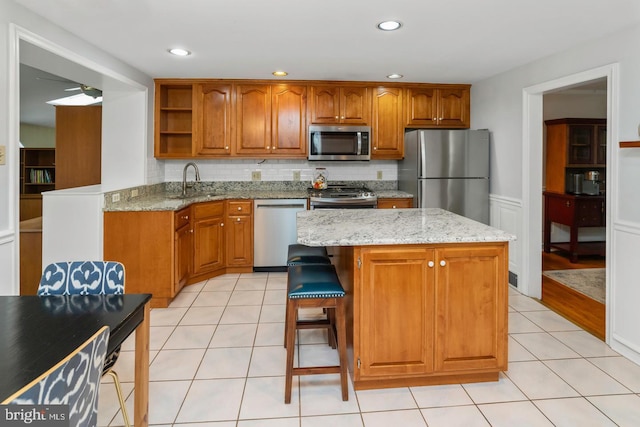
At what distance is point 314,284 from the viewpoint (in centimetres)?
213

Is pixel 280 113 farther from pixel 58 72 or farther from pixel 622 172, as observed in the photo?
pixel 622 172

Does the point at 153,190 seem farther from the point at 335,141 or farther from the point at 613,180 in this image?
the point at 613,180

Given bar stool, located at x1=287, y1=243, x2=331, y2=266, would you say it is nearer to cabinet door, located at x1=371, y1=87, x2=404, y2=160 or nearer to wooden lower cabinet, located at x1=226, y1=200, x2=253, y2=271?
wooden lower cabinet, located at x1=226, y1=200, x2=253, y2=271

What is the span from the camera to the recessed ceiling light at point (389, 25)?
2765mm

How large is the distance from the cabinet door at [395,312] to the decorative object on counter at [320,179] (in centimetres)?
285

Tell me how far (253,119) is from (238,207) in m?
1.00

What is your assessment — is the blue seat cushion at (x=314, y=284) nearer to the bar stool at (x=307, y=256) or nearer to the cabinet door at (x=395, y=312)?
the cabinet door at (x=395, y=312)

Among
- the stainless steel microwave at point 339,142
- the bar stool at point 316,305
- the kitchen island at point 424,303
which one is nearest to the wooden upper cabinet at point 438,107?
the stainless steel microwave at point 339,142

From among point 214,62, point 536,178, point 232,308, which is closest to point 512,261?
point 536,178

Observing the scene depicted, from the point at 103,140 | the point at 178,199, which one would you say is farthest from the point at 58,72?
the point at 178,199

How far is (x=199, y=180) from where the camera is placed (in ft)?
16.3

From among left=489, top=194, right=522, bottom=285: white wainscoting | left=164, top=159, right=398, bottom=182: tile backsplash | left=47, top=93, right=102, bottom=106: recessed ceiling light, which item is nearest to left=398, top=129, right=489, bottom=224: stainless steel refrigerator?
left=489, top=194, right=522, bottom=285: white wainscoting

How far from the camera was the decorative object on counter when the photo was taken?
16.2ft

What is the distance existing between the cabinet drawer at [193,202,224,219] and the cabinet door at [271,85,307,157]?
0.88 m
